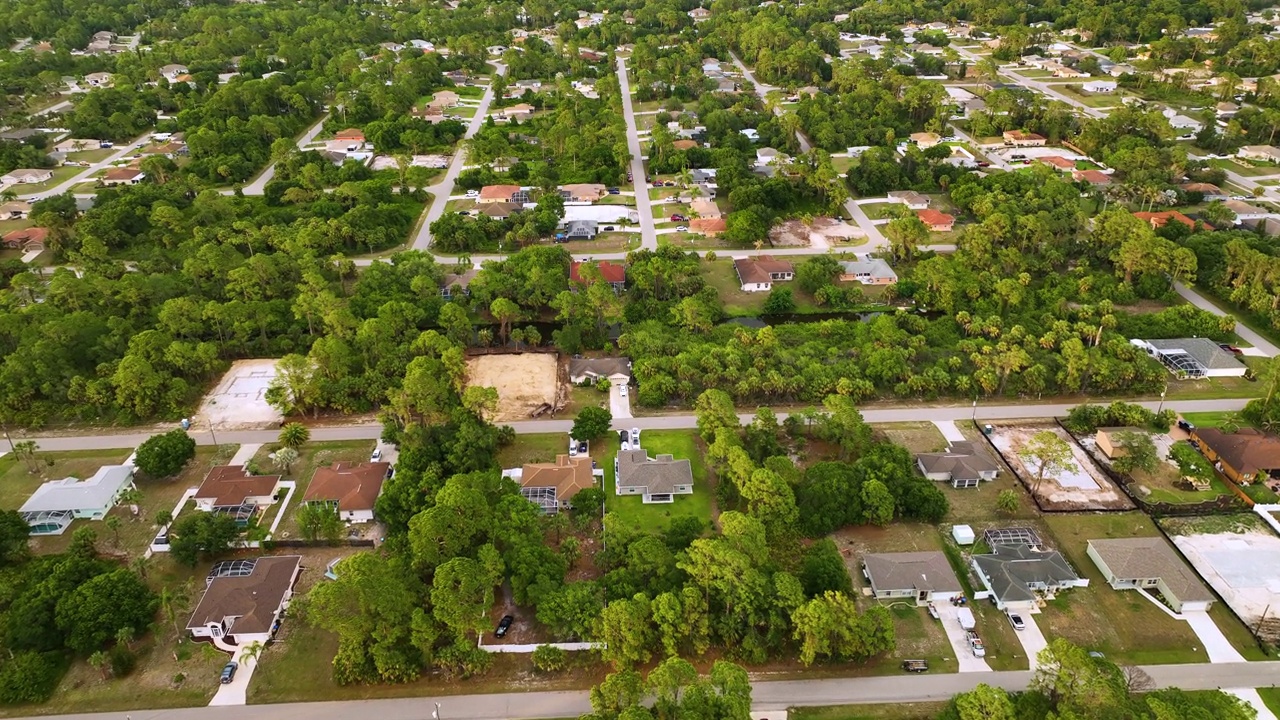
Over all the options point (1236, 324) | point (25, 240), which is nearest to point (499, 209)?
point (25, 240)

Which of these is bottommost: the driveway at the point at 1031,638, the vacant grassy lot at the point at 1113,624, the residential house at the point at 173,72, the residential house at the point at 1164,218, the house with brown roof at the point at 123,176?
the vacant grassy lot at the point at 1113,624

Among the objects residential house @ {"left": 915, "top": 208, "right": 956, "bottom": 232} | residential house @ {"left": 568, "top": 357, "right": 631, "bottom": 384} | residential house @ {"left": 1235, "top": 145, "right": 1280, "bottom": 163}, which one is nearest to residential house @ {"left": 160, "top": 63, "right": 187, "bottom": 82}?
residential house @ {"left": 568, "top": 357, "right": 631, "bottom": 384}

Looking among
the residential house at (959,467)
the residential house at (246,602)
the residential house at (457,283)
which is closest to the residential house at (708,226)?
the residential house at (457,283)

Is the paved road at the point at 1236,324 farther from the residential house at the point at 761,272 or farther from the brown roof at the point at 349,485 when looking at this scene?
the brown roof at the point at 349,485

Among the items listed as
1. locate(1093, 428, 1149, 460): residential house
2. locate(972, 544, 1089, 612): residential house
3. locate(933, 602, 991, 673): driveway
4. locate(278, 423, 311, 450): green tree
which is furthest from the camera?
locate(278, 423, 311, 450): green tree

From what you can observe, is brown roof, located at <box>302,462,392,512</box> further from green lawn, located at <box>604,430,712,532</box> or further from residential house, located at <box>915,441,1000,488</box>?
residential house, located at <box>915,441,1000,488</box>

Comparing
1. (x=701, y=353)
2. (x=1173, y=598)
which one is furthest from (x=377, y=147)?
(x=1173, y=598)
